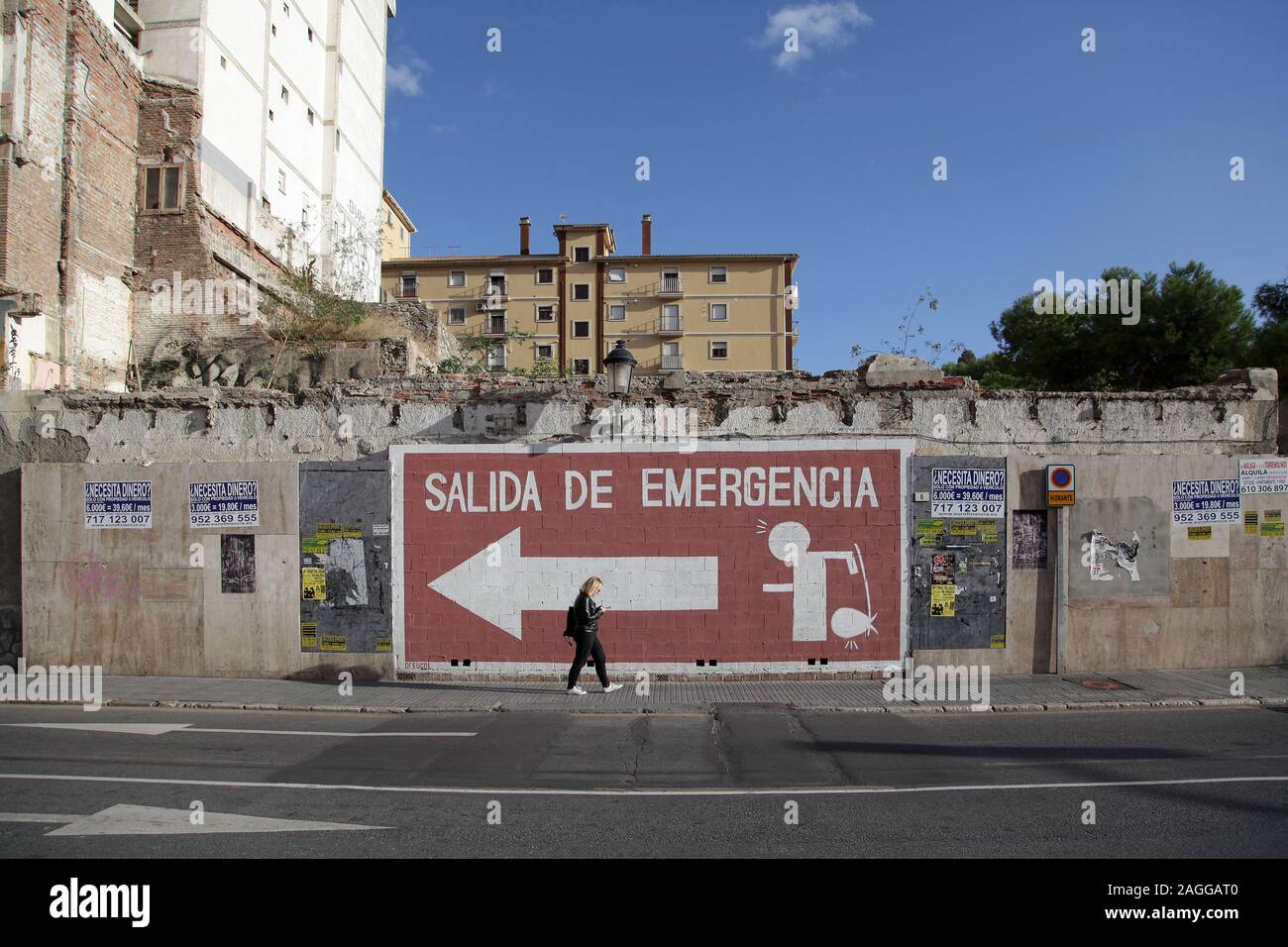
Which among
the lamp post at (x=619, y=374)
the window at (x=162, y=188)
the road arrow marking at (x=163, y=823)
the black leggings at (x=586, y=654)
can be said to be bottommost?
the road arrow marking at (x=163, y=823)

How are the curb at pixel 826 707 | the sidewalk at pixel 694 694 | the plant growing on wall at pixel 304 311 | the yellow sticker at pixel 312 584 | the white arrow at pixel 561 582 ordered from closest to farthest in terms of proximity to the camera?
the curb at pixel 826 707 < the sidewalk at pixel 694 694 < the white arrow at pixel 561 582 < the yellow sticker at pixel 312 584 < the plant growing on wall at pixel 304 311

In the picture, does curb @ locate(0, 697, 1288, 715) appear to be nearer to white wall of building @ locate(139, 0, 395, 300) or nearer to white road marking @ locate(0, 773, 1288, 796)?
white road marking @ locate(0, 773, 1288, 796)

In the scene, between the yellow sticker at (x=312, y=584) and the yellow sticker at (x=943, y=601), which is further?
the yellow sticker at (x=312, y=584)

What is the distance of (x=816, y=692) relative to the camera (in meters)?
10.8

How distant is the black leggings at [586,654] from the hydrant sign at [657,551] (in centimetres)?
117

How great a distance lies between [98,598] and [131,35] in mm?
20613

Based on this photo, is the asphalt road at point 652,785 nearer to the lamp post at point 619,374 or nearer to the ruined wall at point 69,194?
the lamp post at point 619,374

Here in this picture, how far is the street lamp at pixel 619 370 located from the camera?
11.6 metres

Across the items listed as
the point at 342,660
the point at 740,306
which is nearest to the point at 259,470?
the point at 342,660

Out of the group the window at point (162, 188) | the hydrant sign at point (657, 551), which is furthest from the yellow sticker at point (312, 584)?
the window at point (162, 188)

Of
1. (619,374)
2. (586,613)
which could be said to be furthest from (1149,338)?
(586,613)

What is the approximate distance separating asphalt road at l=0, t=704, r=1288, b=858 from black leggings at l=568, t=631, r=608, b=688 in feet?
2.69
